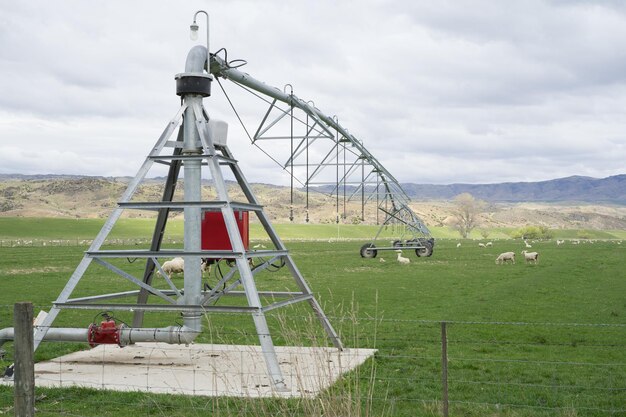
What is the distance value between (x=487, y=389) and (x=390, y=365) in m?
2.13

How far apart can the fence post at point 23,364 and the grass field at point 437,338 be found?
70.7 inches

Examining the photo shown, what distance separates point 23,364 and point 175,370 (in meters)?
5.39

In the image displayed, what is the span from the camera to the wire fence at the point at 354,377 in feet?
30.0

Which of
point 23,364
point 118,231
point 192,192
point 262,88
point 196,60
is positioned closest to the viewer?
point 23,364

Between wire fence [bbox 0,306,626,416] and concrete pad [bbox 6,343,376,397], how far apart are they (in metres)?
0.02

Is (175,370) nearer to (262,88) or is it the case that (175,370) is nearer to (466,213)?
(262,88)

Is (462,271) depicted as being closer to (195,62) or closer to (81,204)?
(195,62)

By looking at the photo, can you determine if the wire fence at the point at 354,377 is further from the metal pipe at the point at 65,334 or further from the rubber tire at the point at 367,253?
the rubber tire at the point at 367,253

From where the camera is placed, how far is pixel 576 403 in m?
10.3

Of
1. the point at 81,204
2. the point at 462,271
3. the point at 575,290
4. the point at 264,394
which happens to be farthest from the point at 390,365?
the point at 81,204

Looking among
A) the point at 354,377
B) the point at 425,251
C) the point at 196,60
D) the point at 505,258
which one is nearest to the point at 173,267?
the point at 425,251

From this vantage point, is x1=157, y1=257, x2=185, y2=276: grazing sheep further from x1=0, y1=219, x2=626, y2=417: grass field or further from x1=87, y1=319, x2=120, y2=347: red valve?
x1=87, y1=319, x2=120, y2=347: red valve

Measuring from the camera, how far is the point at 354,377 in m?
10.6

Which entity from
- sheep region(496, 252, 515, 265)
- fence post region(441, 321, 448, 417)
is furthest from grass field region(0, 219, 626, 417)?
sheep region(496, 252, 515, 265)
